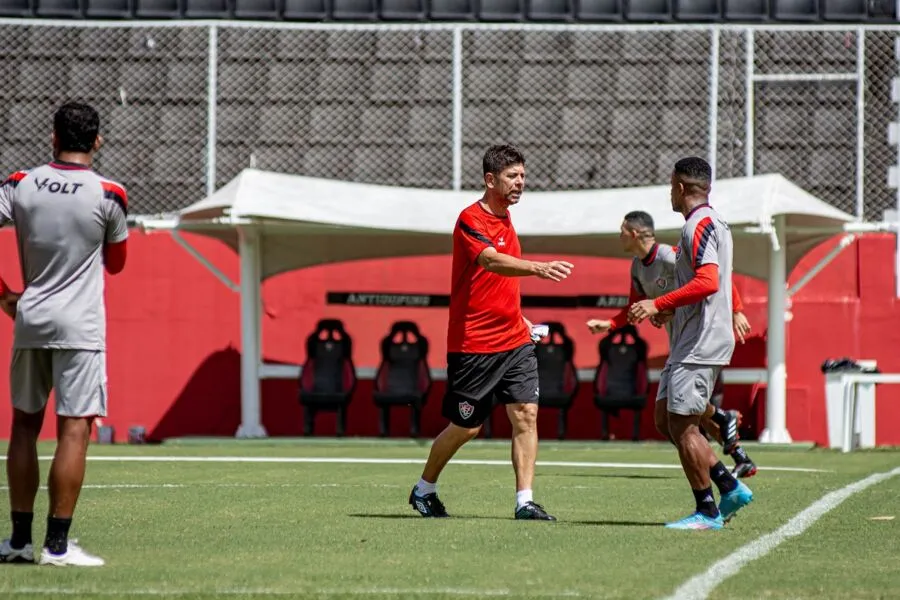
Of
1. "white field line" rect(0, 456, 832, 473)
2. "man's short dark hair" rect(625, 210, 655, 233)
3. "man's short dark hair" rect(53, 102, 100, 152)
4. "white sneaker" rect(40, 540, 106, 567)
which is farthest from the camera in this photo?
"white field line" rect(0, 456, 832, 473)

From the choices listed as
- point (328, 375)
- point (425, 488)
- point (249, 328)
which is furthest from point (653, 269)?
point (249, 328)

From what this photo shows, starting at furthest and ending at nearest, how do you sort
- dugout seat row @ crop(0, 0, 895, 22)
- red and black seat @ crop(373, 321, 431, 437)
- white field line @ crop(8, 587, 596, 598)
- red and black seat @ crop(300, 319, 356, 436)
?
dugout seat row @ crop(0, 0, 895, 22) → red and black seat @ crop(300, 319, 356, 436) → red and black seat @ crop(373, 321, 431, 437) → white field line @ crop(8, 587, 596, 598)

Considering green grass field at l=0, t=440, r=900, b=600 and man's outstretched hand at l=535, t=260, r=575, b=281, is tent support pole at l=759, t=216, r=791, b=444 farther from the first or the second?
man's outstretched hand at l=535, t=260, r=575, b=281

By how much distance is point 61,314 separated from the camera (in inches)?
264

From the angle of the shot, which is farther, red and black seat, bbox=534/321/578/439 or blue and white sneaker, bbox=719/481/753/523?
red and black seat, bbox=534/321/578/439

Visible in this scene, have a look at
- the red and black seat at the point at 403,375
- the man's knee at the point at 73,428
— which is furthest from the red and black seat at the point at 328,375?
the man's knee at the point at 73,428

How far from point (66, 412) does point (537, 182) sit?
15963mm

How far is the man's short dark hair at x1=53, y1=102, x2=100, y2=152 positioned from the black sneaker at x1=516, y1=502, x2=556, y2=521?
3.15 metres

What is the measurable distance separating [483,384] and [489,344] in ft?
0.68

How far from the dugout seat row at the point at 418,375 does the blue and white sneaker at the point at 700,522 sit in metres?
10.2

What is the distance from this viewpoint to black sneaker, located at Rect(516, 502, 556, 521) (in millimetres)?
8797

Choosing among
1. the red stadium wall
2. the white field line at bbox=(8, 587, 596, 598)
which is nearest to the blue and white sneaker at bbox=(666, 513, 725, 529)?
the white field line at bbox=(8, 587, 596, 598)

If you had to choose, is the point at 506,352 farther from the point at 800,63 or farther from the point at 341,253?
the point at 800,63

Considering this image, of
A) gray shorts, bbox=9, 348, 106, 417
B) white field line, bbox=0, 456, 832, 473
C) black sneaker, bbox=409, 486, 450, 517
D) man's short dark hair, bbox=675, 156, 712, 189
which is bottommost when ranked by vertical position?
white field line, bbox=0, 456, 832, 473
